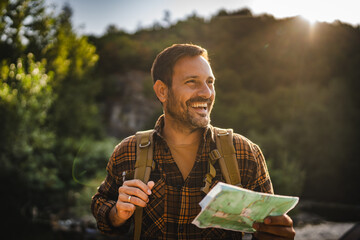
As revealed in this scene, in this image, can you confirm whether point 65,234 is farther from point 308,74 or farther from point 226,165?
point 308,74

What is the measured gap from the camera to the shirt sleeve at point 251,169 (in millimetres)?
1841

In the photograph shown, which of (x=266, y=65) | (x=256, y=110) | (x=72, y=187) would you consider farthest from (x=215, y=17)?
(x=72, y=187)

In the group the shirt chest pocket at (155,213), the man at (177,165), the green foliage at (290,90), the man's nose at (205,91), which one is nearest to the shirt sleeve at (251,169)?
the man at (177,165)

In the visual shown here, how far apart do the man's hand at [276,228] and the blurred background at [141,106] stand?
570 centimetres

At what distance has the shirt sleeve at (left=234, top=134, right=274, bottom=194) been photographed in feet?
6.04

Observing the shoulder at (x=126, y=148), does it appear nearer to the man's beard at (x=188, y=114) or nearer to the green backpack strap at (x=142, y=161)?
the green backpack strap at (x=142, y=161)

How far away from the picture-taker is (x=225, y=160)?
1827 mm

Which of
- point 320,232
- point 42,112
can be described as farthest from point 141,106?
point 320,232

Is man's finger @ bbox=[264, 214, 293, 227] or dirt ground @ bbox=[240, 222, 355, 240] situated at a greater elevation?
man's finger @ bbox=[264, 214, 293, 227]

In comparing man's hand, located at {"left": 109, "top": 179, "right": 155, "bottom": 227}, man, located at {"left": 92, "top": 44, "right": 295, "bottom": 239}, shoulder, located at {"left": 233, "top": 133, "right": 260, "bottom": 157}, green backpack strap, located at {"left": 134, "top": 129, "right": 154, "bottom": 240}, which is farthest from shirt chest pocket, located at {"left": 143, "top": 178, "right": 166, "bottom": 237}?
shoulder, located at {"left": 233, "top": 133, "right": 260, "bottom": 157}

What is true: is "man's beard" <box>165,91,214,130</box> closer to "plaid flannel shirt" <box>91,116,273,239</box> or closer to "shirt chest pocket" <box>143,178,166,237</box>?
"plaid flannel shirt" <box>91,116,273,239</box>

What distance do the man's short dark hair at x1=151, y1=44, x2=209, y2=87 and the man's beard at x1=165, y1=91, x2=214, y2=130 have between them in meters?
0.16

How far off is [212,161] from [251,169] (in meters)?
0.28

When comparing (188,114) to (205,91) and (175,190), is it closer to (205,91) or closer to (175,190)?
(205,91)
